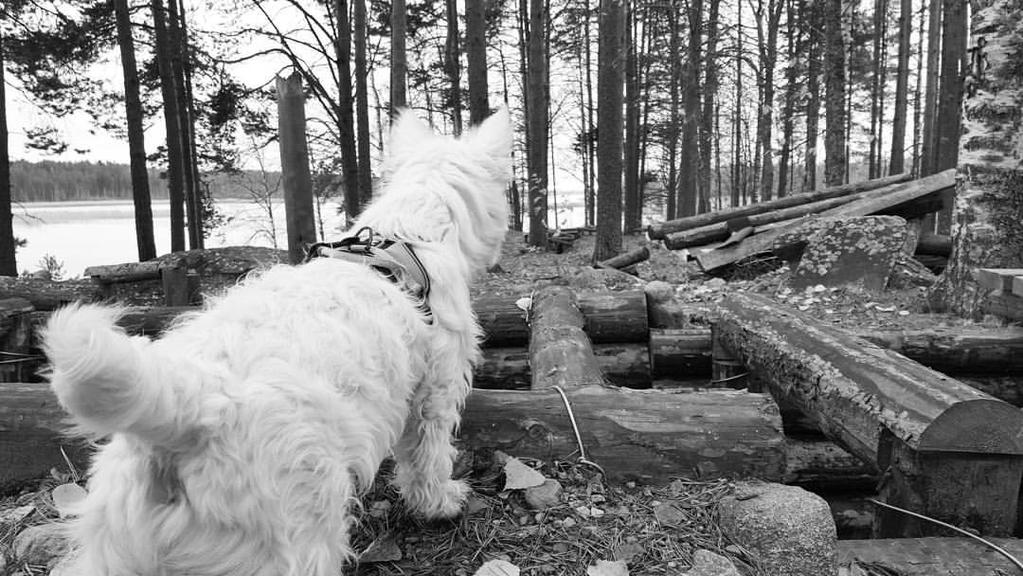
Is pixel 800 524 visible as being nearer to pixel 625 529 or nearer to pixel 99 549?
pixel 625 529

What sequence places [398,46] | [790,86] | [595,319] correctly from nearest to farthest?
[595,319], [398,46], [790,86]

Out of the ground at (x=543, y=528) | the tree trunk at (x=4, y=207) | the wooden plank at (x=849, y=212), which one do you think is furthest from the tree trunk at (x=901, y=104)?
the tree trunk at (x=4, y=207)

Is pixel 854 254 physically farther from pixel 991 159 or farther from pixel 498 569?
pixel 498 569

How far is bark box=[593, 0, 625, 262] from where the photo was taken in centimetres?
1120

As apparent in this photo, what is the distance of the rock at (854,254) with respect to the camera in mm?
7512

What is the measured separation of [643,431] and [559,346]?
4.41 ft

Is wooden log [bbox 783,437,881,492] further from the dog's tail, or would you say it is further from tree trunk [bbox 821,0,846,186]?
tree trunk [bbox 821,0,846,186]

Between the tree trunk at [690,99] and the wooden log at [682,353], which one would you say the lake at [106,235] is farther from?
the wooden log at [682,353]

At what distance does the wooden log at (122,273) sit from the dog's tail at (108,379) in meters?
9.06

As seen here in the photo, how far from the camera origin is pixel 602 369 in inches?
217

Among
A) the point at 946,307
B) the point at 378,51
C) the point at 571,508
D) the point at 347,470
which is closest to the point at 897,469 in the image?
the point at 571,508

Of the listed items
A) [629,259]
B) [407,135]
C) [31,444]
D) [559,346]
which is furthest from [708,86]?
[31,444]

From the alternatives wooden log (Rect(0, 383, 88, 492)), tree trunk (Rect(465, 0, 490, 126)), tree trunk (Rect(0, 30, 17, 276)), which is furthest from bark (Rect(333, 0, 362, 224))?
wooden log (Rect(0, 383, 88, 492))

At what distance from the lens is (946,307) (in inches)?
245
